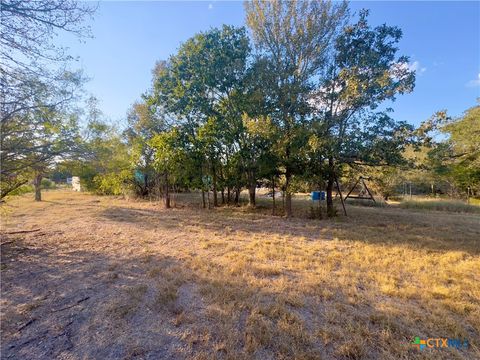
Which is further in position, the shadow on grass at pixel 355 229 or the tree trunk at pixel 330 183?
the tree trunk at pixel 330 183

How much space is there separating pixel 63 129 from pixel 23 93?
995 millimetres

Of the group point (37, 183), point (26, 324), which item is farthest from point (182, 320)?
point (37, 183)

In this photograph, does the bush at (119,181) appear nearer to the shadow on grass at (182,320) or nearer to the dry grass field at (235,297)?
the dry grass field at (235,297)

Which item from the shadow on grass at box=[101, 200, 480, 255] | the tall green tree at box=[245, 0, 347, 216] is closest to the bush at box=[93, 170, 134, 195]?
the shadow on grass at box=[101, 200, 480, 255]

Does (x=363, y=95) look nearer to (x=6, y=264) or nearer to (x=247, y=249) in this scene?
(x=247, y=249)

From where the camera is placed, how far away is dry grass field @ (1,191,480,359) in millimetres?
2068

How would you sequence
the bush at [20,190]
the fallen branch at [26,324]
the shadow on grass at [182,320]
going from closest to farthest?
the shadow on grass at [182,320] < the fallen branch at [26,324] < the bush at [20,190]

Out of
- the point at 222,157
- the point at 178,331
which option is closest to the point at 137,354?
the point at 178,331

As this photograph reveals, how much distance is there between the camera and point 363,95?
7.15 m

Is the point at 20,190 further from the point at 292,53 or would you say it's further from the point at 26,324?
the point at 292,53

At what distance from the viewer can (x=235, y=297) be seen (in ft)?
9.50

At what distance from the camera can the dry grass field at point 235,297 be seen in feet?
6.79

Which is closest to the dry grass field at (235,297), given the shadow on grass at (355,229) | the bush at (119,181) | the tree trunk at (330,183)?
the shadow on grass at (355,229)

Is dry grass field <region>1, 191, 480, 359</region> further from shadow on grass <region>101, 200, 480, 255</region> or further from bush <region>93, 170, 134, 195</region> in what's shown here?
bush <region>93, 170, 134, 195</region>
